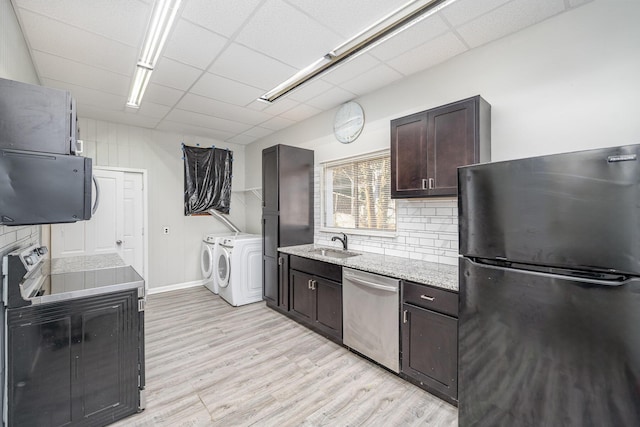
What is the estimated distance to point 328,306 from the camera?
293cm

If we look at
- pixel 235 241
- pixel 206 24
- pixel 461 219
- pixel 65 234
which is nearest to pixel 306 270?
pixel 235 241

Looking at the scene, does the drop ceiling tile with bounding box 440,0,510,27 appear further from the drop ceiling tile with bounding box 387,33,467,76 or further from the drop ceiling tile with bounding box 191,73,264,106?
the drop ceiling tile with bounding box 191,73,264,106

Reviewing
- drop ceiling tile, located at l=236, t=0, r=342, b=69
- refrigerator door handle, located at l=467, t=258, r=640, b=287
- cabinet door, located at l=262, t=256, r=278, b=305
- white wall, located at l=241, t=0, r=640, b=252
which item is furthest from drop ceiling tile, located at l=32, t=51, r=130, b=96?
refrigerator door handle, located at l=467, t=258, r=640, b=287

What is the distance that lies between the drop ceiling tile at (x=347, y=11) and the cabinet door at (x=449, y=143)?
884 mm

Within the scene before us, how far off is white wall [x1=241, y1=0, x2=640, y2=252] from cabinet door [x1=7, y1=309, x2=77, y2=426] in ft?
11.1

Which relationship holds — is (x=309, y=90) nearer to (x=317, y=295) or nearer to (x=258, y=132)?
(x=258, y=132)

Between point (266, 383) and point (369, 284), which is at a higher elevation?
point (369, 284)

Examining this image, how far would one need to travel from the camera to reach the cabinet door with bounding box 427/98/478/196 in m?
2.10

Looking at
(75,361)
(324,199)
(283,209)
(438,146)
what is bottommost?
(75,361)

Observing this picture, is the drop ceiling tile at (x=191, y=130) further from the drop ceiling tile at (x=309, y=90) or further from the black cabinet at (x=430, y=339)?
the black cabinet at (x=430, y=339)

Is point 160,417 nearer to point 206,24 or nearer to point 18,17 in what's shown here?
point 206,24

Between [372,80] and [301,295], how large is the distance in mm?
2662

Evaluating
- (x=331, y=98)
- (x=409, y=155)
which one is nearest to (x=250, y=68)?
(x=331, y=98)

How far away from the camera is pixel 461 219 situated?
1677 millimetres
